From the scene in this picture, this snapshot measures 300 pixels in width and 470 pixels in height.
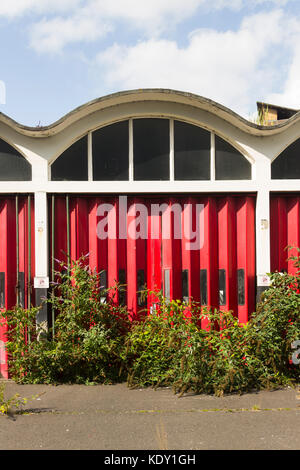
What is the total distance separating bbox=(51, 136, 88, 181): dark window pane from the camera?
5.72 metres

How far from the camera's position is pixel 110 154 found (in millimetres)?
5734

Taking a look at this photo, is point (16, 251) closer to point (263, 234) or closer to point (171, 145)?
point (171, 145)

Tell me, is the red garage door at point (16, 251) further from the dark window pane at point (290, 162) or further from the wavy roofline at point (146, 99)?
the dark window pane at point (290, 162)

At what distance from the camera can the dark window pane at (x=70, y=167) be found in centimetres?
572

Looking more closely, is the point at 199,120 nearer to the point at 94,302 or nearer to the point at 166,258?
the point at 166,258

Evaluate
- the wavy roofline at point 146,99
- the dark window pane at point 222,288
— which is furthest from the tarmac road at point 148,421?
the wavy roofline at point 146,99

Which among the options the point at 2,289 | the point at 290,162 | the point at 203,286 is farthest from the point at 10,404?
the point at 290,162

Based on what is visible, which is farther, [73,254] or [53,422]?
[73,254]

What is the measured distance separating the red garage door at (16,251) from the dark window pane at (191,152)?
2.22m

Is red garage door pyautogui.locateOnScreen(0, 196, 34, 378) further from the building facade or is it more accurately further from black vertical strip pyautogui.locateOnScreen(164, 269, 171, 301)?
black vertical strip pyautogui.locateOnScreen(164, 269, 171, 301)

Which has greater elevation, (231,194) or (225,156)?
(225,156)
